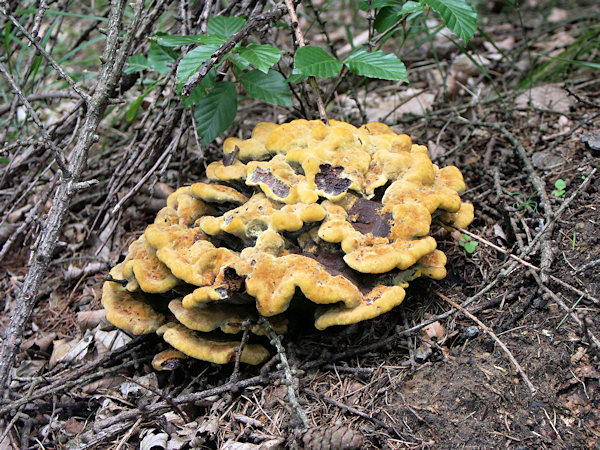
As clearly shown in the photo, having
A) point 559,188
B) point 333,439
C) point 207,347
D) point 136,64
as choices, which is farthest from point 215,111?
point 559,188

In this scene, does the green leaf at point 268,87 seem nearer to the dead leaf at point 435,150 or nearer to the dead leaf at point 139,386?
the dead leaf at point 435,150

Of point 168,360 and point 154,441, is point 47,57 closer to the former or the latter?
point 168,360

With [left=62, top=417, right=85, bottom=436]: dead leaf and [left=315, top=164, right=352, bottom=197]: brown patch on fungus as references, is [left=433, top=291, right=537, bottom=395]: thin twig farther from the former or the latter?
[left=62, top=417, right=85, bottom=436]: dead leaf

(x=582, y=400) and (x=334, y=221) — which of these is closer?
(x=582, y=400)

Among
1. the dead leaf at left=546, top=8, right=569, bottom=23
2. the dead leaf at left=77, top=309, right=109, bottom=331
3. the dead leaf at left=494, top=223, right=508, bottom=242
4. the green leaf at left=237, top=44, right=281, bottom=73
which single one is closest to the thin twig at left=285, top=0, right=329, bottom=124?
the green leaf at left=237, top=44, right=281, bottom=73

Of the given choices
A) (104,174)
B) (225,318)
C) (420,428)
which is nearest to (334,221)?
(225,318)

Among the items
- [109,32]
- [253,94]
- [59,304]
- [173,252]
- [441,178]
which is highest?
[109,32]

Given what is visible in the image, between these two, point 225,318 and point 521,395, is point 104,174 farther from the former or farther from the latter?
point 521,395
